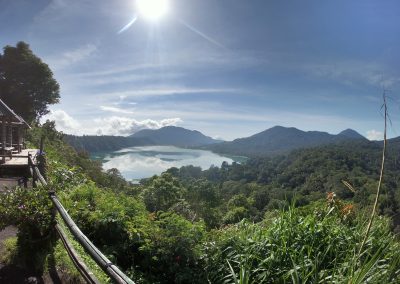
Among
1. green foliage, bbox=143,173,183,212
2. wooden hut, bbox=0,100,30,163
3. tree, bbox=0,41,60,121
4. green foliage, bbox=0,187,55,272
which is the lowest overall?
green foliage, bbox=143,173,183,212

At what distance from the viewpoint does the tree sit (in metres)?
24.9

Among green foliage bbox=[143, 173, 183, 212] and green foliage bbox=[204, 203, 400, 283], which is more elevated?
green foliage bbox=[204, 203, 400, 283]

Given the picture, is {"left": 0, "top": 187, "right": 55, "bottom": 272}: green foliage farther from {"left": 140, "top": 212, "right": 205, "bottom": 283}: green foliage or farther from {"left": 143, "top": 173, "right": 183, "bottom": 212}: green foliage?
{"left": 143, "top": 173, "right": 183, "bottom": 212}: green foliage

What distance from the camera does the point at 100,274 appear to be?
12.9 ft

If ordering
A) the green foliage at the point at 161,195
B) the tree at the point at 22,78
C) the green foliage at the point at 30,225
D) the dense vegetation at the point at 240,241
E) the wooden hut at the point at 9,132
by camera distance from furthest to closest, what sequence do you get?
the green foliage at the point at 161,195 → the tree at the point at 22,78 → the wooden hut at the point at 9,132 → the green foliage at the point at 30,225 → the dense vegetation at the point at 240,241

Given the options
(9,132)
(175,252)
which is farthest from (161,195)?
(175,252)

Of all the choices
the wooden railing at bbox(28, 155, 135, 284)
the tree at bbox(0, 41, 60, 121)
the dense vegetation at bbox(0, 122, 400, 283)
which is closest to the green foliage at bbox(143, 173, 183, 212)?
the tree at bbox(0, 41, 60, 121)

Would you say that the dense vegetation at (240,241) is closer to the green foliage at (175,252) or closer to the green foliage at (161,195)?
the green foliage at (175,252)

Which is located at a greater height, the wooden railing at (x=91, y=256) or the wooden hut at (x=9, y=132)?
the wooden hut at (x=9, y=132)

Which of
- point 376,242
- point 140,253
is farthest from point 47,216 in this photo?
point 376,242

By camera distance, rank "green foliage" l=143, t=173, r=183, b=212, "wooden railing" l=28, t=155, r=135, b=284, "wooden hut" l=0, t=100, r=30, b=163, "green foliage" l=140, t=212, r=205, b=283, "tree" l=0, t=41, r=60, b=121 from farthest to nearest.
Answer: "green foliage" l=143, t=173, r=183, b=212, "tree" l=0, t=41, r=60, b=121, "wooden hut" l=0, t=100, r=30, b=163, "green foliage" l=140, t=212, r=205, b=283, "wooden railing" l=28, t=155, r=135, b=284

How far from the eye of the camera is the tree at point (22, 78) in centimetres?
2488

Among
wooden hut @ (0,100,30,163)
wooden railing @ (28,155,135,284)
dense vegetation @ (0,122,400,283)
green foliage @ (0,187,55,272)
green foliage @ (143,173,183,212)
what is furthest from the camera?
green foliage @ (143,173,183,212)

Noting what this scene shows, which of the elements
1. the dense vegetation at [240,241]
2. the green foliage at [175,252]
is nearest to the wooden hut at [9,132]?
the dense vegetation at [240,241]
